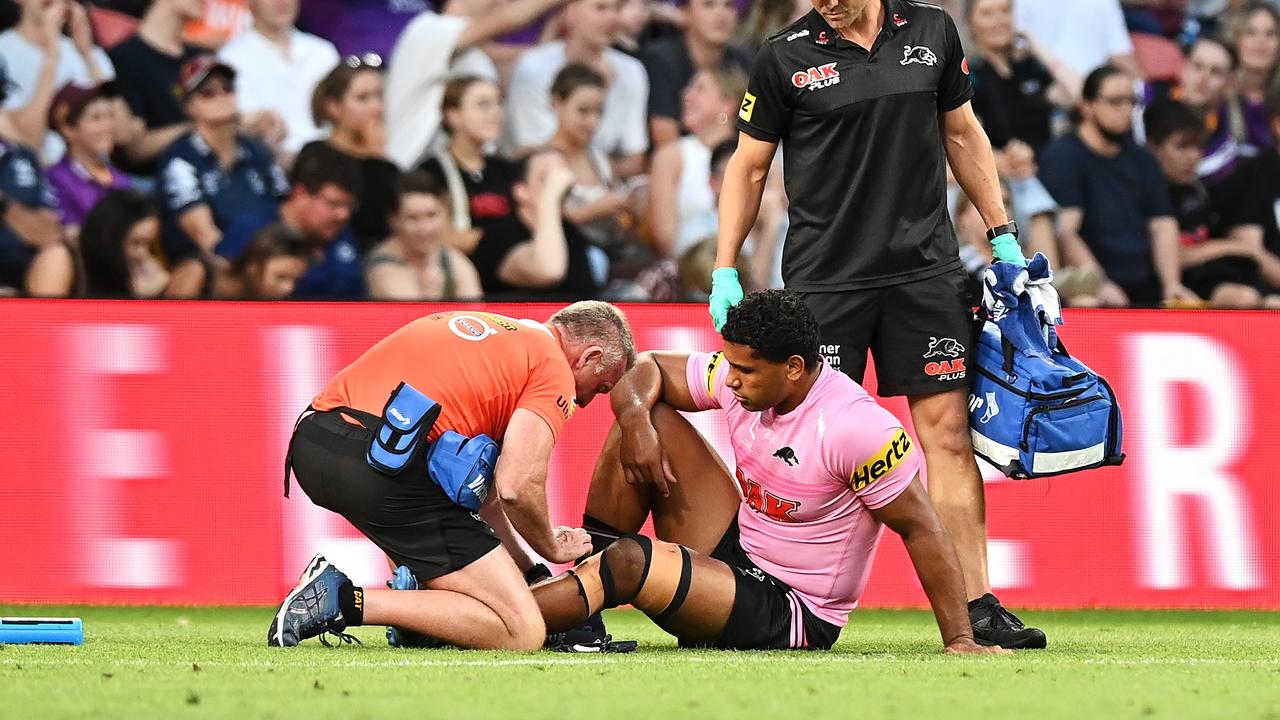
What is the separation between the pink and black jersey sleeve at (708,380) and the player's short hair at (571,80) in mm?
4431

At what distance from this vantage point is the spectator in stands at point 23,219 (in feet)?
28.7

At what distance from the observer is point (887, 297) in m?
5.48

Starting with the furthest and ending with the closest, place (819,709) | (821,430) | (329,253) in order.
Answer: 1. (329,253)
2. (821,430)
3. (819,709)

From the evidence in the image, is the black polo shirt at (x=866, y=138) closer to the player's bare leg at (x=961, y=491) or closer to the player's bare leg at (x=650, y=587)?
the player's bare leg at (x=961, y=491)

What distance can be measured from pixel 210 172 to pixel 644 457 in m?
4.62

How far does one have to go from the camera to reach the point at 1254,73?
10.6 m

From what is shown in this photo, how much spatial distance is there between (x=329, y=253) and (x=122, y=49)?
165cm

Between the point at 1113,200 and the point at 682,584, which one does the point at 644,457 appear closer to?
the point at 682,584

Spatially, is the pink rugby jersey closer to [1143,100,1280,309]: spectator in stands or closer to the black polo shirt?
the black polo shirt

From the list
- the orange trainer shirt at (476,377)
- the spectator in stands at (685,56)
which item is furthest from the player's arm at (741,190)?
the spectator in stands at (685,56)

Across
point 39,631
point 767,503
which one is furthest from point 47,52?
point 767,503

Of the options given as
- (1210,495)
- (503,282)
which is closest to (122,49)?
(503,282)

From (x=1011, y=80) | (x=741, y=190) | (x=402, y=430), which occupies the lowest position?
(x=402, y=430)

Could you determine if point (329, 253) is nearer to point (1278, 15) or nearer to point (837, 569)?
point (837, 569)
